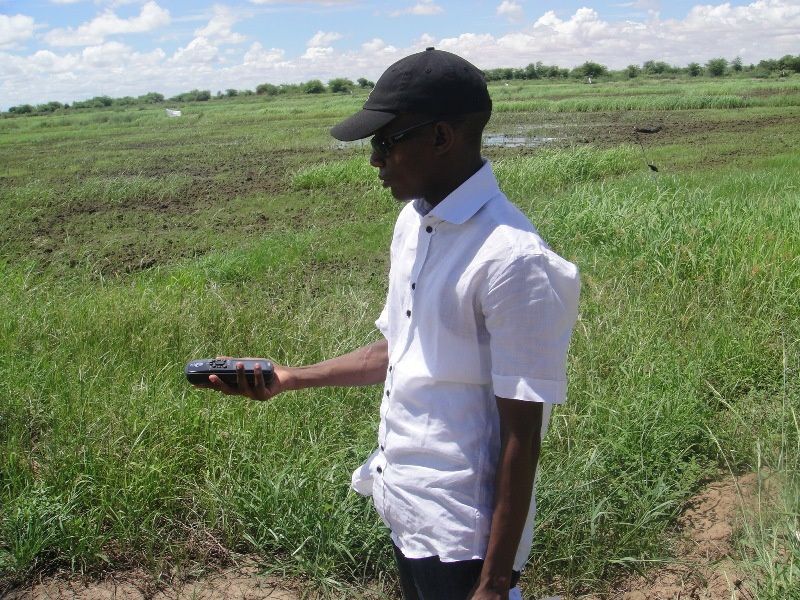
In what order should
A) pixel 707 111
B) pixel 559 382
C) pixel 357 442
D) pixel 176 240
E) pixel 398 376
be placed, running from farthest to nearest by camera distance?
pixel 707 111 → pixel 176 240 → pixel 357 442 → pixel 398 376 → pixel 559 382

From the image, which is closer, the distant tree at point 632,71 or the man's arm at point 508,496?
the man's arm at point 508,496

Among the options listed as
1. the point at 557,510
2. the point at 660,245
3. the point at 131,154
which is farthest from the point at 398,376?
the point at 131,154

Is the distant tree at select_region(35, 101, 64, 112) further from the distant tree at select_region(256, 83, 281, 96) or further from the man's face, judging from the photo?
the man's face

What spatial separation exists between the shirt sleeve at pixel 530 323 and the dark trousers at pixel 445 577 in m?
0.36

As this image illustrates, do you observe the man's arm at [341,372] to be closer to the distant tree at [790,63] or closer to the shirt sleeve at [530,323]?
the shirt sleeve at [530,323]

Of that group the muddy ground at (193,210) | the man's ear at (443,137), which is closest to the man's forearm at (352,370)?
the man's ear at (443,137)

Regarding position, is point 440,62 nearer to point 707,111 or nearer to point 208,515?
point 208,515

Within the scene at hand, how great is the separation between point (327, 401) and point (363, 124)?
2.28 metres

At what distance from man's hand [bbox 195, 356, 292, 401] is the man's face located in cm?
56

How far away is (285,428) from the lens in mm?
3303

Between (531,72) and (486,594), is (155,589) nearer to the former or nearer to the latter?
(486,594)

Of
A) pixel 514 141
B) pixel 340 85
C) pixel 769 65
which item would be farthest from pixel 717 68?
pixel 514 141

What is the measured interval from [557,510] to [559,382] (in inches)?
63.2

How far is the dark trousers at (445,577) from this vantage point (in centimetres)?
140
